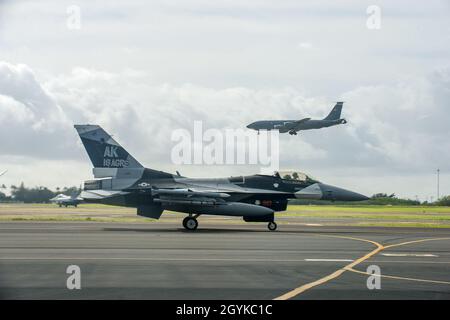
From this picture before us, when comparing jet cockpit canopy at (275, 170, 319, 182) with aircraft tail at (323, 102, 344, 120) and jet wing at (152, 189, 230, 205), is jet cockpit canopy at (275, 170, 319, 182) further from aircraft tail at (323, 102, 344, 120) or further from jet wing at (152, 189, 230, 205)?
aircraft tail at (323, 102, 344, 120)

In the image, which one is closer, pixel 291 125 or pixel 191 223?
pixel 191 223

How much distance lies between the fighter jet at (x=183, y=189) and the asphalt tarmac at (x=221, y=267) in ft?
20.3

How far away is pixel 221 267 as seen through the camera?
58.5ft

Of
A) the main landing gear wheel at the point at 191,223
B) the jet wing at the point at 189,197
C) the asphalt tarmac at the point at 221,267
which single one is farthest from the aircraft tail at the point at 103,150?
the asphalt tarmac at the point at 221,267

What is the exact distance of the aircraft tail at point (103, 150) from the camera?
36406 millimetres

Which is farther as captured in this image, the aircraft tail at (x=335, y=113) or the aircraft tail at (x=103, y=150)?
the aircraft tail at (x=335, y=113)

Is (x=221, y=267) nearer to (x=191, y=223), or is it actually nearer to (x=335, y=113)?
(x=191, y=223)

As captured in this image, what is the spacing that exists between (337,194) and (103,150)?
41.1 ft

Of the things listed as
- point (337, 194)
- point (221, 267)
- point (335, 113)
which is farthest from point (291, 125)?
point (221, 267)

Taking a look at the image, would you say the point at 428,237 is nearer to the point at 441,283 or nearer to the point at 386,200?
the point at 441,283

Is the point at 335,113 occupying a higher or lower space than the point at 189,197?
higher

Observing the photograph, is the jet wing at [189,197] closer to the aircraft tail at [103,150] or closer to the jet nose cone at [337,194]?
the aircraft tail at [103,150]
